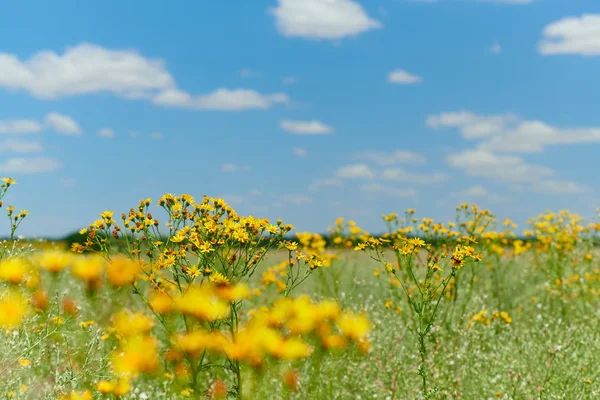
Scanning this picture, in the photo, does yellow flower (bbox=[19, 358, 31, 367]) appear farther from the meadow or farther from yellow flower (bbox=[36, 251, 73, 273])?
yellow flower (bbox=[36, 251, 73, 273])

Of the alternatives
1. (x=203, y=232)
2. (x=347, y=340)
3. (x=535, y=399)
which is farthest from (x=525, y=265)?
(x=347, y=340)

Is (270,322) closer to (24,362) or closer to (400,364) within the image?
(24,362)

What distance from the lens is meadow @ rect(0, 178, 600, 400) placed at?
2318mm

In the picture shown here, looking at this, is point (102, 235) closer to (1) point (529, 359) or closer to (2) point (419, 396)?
(2) point (419, 396)

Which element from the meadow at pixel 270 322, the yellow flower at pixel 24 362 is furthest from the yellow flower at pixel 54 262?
the yellow flower at pixel 24 362

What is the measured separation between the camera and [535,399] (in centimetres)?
444

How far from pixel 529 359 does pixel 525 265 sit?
5.99m

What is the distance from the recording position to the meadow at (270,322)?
7.61 ft

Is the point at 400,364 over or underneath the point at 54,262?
underneath

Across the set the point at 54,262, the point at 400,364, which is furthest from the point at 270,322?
the point at 400,364

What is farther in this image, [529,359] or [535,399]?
[529,359]

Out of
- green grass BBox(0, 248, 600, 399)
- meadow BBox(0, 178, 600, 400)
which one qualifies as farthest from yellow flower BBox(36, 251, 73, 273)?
green grass BBox(0, 248, 600, 399)

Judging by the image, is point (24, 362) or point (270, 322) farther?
point (24, 362)

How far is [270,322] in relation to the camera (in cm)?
243
